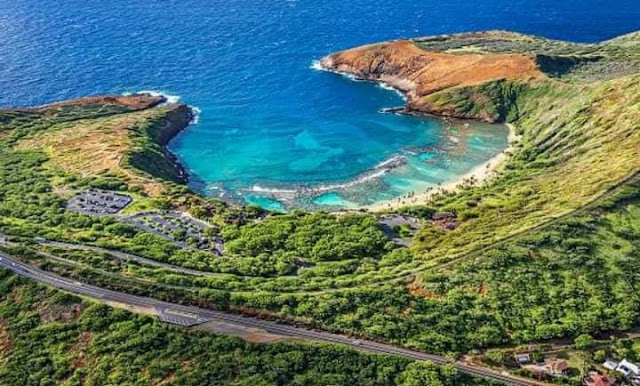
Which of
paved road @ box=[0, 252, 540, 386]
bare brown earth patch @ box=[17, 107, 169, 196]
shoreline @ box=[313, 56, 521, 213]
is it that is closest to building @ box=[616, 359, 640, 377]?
paved road @ box=[0, 252, 540, 386]

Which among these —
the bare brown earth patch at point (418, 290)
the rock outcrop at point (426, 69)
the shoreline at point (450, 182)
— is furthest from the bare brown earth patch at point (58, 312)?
the rock outcrop at point (426, 69)

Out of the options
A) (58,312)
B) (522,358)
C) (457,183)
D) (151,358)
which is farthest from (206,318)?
(457,183)

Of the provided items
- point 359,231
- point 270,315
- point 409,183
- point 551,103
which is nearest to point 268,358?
point 270,315

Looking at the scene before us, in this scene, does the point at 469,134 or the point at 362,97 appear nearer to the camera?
the point at 469,134

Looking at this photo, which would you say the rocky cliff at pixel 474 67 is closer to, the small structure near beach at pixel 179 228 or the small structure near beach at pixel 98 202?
the small structure near beach at pixel 179 228

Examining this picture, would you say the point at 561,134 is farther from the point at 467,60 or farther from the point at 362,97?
the point at 362,97

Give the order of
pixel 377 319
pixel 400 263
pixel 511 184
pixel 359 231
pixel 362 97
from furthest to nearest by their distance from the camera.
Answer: pixel 362 97, pixel 511 184, pixel 359 231, pixel 400 263, pixel 377 319
